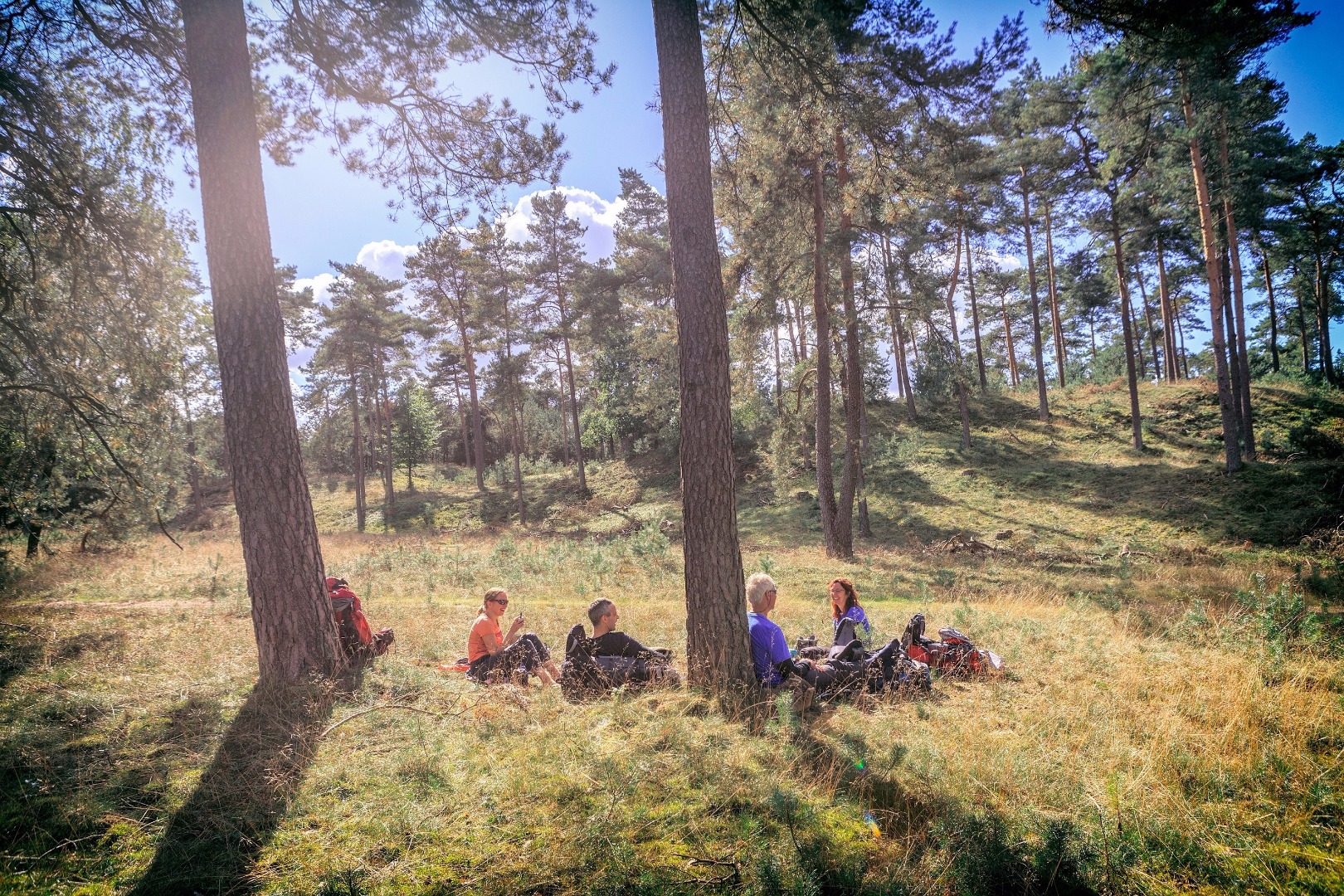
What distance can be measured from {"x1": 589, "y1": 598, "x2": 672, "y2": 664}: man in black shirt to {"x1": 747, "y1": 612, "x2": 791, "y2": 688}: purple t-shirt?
85 cm

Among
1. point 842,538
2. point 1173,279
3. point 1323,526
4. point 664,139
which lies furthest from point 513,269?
point 1173,279

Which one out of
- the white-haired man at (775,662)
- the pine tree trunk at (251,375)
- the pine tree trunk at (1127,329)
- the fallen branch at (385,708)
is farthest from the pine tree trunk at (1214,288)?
the fallen branch at (385,708)

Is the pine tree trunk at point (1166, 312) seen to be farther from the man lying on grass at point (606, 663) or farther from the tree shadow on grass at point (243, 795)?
the tree shadow on grass at point (243, 795)

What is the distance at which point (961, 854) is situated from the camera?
→ 264 cm

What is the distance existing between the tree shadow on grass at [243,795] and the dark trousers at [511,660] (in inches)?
52.6

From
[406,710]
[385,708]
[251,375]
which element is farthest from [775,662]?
[251,375]

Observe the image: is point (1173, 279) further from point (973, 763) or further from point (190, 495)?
point (190, 495)

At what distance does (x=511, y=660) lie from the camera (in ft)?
18.0

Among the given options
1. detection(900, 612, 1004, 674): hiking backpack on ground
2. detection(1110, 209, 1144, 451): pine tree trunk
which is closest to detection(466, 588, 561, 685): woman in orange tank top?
detection(900, 612, 1004, 674): hiking backpack on ground

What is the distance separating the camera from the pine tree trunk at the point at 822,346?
45.1ft

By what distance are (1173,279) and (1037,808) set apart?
38.3m

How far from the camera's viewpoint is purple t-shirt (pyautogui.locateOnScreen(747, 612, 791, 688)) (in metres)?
4.95

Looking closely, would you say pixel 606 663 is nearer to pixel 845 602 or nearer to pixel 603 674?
pixel 603 674

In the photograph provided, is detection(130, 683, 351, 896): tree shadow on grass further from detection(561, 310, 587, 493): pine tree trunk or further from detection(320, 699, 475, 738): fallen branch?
detection(561, 310, 587, 493): pine tree trunk
